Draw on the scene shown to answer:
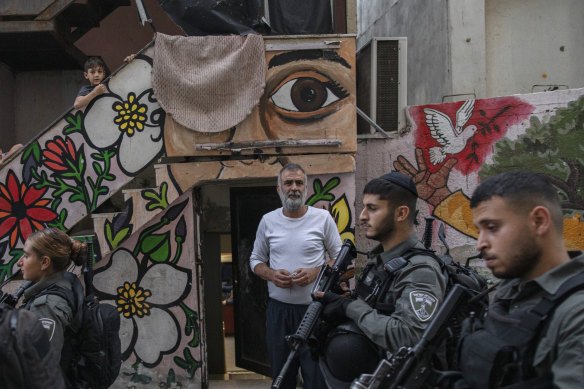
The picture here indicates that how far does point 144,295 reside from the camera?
19.6 feet

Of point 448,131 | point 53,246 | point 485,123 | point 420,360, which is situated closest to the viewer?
point 420,360

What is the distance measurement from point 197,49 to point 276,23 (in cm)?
156

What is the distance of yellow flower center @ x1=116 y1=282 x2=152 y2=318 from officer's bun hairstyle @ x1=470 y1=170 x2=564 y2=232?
184 inches

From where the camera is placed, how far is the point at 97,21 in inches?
330

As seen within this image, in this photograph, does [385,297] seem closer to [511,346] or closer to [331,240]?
[511,346]

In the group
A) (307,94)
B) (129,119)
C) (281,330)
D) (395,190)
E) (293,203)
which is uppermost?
(307,94)

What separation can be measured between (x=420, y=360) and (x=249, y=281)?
177 inches

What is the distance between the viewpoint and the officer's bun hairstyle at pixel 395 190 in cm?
284

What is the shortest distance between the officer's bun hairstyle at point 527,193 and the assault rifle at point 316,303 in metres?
1.31

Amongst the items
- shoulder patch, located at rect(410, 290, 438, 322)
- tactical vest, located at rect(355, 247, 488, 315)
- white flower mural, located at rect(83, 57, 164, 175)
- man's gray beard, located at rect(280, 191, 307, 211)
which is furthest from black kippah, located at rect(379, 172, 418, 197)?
white flower mural, located at rect(83, 57, 164, 175)

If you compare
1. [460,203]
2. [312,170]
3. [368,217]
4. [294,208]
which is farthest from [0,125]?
[368,217]

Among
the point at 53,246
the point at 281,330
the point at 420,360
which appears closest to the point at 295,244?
the point at 281,330

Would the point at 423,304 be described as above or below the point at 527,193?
below

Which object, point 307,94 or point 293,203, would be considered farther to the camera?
point 307,94
